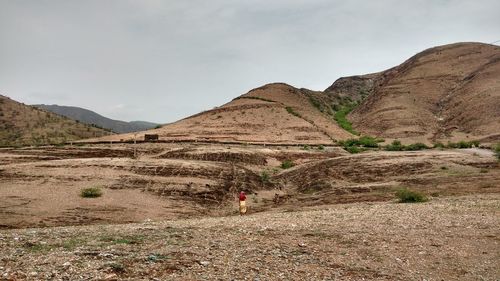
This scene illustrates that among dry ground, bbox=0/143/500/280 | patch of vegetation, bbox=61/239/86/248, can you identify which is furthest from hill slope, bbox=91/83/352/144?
patch of vegetation, bbox=61/239/86/248

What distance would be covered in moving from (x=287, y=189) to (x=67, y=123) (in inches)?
2603

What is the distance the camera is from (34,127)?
3142 inches

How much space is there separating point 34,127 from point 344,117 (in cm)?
5784

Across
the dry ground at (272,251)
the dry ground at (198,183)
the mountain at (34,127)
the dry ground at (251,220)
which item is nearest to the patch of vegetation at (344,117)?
the dry ground at (198,183)

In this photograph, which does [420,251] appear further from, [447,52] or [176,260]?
[447,52]

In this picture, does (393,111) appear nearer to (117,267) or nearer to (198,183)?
(198,183)

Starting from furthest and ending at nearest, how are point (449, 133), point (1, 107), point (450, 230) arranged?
point (1, 107) < point (449, 133) < point (450, 230)

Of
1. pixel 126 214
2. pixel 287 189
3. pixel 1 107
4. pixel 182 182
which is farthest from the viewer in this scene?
pixel 1 107

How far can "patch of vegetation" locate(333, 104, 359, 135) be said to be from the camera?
78706 mm

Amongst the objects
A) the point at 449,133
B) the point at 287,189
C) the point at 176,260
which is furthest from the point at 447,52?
the point at 176,260

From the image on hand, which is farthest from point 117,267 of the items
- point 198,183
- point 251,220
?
point 198,183

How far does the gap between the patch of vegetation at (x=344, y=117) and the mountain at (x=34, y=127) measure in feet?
147

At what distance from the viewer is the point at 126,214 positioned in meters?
20.2

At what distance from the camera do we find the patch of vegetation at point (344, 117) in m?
78.7
